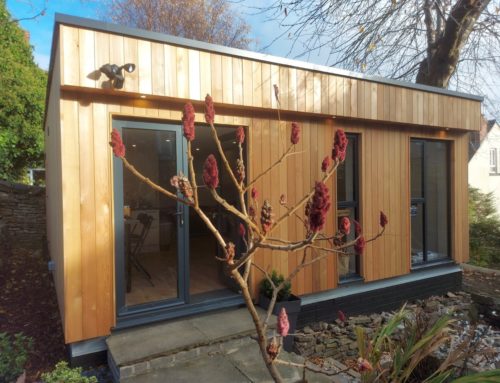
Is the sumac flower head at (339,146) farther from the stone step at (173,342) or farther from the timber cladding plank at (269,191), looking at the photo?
the stone step at (173,342)

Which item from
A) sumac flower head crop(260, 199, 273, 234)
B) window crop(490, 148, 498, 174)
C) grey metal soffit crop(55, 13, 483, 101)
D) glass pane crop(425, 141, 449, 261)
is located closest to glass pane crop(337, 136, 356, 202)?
grey metal soffit crop(55, 13, 483, 101)

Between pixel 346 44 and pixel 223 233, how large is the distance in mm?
4614

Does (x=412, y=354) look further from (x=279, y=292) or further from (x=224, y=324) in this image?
(x=224, y=324)

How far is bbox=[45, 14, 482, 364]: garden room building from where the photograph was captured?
299 cm

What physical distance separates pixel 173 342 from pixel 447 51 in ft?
28.5

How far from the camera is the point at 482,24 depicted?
7.04 metres

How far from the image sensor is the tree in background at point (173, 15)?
13.4 meters

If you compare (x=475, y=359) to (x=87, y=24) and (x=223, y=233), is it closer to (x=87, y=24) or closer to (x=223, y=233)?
(x=223, y=233)

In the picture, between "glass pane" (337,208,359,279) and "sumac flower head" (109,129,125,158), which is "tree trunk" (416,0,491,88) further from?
"sumac flower head" (109,129,125,158)

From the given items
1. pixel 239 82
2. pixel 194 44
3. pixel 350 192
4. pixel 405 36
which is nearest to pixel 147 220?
pixel 239 82

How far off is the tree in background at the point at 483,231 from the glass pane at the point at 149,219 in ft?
25.2

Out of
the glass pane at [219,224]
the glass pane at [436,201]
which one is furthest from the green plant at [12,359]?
the glass pane at [436,201]

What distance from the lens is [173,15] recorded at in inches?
530

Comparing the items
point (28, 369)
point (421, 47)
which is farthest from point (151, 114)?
point (421, 47)
